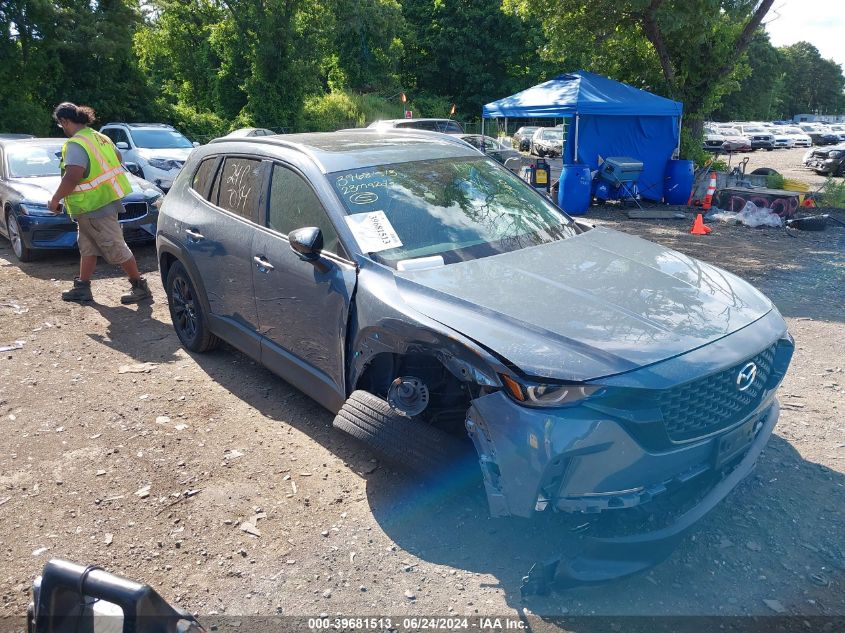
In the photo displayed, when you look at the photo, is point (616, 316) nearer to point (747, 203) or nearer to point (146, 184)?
point (146, 184)

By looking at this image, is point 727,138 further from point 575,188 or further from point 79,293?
point 79,293

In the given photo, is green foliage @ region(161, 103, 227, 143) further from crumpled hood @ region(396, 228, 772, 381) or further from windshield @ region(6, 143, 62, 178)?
crumpled hood @ region(396, 228, 772, 381)

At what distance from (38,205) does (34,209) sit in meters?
0.07

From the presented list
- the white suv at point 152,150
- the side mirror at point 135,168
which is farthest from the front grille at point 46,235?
the side mirror at point 135,168

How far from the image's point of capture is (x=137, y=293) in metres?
7.05

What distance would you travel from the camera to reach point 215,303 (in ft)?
16.1

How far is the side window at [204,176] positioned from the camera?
504cm

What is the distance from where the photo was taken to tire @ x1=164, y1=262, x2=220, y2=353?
17.1 ft

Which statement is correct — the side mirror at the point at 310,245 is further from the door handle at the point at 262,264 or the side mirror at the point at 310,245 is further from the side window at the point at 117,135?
the side window at the point at 117,135

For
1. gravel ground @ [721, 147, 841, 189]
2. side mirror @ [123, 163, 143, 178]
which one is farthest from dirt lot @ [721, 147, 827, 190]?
side mirror @ [123, 163, 143, 178]

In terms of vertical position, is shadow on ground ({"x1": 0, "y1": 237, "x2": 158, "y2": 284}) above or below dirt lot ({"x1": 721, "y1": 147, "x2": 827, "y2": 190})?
below

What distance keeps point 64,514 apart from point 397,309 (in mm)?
2076

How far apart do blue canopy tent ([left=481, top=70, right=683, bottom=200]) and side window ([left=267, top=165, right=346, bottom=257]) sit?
10.6 meters

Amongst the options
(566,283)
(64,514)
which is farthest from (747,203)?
(64,514)
